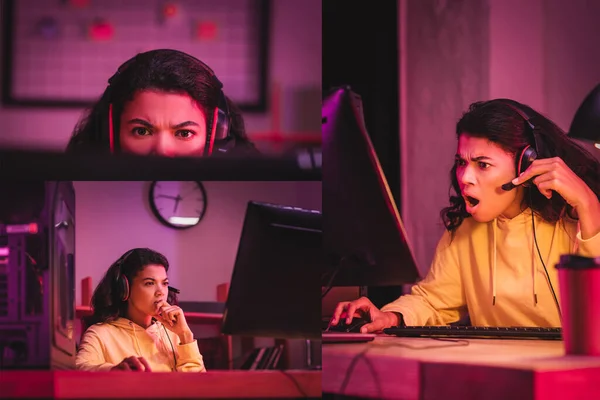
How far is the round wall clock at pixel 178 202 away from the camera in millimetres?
1445

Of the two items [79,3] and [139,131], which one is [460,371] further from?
[79,3]

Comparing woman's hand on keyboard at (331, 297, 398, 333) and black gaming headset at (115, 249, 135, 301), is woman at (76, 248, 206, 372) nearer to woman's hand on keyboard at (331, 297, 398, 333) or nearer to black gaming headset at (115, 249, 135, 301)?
black gaming headset at (115, 249, 135, 301)

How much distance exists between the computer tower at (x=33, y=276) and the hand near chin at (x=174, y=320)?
17cm

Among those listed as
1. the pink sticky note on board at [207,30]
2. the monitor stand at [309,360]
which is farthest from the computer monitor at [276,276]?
the pink sticky note on board at [207,30]

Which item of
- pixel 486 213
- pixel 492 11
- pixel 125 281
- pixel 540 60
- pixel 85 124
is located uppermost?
pixel 492 11

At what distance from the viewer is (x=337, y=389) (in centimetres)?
117

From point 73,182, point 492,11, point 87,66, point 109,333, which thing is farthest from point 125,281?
point 492,11

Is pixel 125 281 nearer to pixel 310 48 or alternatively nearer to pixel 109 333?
pixel 109 333

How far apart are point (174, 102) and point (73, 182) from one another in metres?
0.27

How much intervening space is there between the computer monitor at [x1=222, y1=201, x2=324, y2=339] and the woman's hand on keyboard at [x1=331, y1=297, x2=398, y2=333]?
0.85 feet

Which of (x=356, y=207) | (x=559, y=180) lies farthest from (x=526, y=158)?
(x=356, y=207)

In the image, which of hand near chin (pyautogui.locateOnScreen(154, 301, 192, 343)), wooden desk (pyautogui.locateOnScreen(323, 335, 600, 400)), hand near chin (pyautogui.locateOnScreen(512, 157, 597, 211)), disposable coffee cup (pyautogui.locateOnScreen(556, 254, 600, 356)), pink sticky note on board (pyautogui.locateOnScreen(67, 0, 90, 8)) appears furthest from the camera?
hand near chin (pyautogui.locateOnScreen(512, 157, 597, 211))

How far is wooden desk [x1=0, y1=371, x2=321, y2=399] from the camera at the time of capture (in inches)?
45.8

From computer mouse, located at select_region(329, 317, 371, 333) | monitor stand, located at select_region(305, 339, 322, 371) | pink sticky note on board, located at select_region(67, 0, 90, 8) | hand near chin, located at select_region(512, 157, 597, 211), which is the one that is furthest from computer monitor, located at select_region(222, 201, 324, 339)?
hand near chin, located at select_region(512, 157, 597, 211)
